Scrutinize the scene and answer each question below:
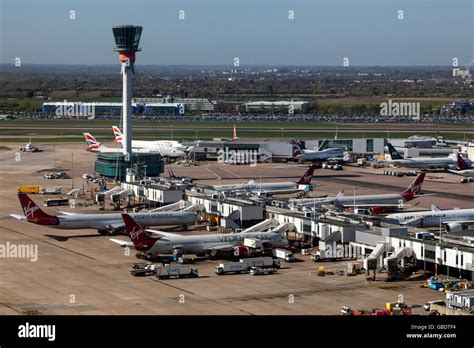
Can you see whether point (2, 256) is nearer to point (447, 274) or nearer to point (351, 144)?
point (447, 274)

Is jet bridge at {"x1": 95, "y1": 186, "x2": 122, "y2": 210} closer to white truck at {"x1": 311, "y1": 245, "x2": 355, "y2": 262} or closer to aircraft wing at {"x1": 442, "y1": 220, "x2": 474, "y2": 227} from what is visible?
white truck at {"x1": 311, "y1": 245, "x2": 355, "y2": 262}

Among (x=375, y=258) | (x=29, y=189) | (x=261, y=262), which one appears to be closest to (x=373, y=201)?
(x=261, y=262)

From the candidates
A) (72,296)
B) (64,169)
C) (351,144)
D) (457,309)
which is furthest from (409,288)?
(351,144)

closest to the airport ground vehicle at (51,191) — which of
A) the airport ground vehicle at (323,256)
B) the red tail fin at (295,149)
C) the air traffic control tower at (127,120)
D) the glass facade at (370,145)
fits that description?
the air traffic control tower at (127,120)

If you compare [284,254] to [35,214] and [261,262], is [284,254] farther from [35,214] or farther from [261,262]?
[35,214]

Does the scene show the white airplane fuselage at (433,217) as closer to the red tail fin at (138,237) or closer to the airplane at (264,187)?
the red tail fin at (138,237)

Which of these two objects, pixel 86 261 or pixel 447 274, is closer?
pixel 447 274
